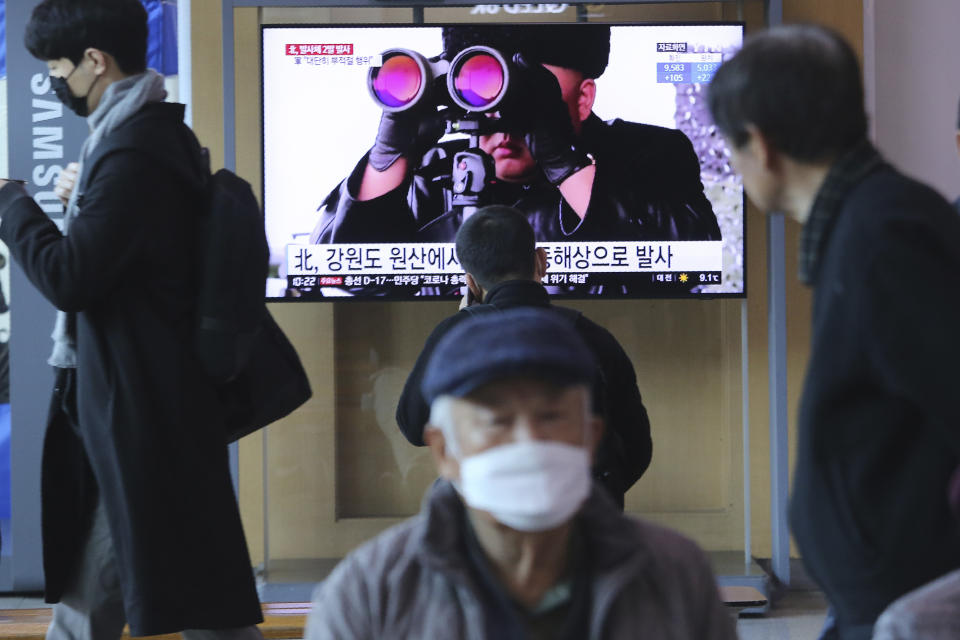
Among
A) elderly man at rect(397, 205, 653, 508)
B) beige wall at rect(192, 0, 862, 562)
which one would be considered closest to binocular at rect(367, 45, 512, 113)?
beige wall at rect(192, 0, 862, 562)

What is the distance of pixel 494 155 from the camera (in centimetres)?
426

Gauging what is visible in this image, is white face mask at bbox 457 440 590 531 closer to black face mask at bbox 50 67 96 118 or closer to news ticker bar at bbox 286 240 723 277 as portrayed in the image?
black face mask at bbox 50 67 96 118

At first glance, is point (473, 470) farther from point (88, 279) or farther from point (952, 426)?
point (88, 279)

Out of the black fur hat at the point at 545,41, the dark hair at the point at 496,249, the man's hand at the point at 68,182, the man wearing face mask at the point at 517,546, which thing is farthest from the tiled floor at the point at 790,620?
the man wearing face mask at the point at 517,546

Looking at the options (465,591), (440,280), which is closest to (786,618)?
(440,280)

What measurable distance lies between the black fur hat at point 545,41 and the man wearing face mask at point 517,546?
2.96 m

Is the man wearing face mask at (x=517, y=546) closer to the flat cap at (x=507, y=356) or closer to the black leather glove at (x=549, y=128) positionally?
the flat cap at (x=507, y=356)

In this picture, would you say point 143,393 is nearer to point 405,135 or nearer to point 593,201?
point 405,135

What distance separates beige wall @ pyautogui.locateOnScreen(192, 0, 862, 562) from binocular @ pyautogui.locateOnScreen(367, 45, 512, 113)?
0.79 m

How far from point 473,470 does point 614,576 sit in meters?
0.19

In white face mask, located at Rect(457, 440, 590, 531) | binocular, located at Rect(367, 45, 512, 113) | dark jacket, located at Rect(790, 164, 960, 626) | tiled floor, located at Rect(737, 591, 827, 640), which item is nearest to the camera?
white face mask, located at Rect(457, 440, 590, 531)

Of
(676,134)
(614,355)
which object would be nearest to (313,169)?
(676,134)

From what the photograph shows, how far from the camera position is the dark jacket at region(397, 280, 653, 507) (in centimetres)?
282

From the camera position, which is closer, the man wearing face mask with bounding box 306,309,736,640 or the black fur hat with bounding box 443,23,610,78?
the man wearing face mask with bounding box 306,309,736,640
